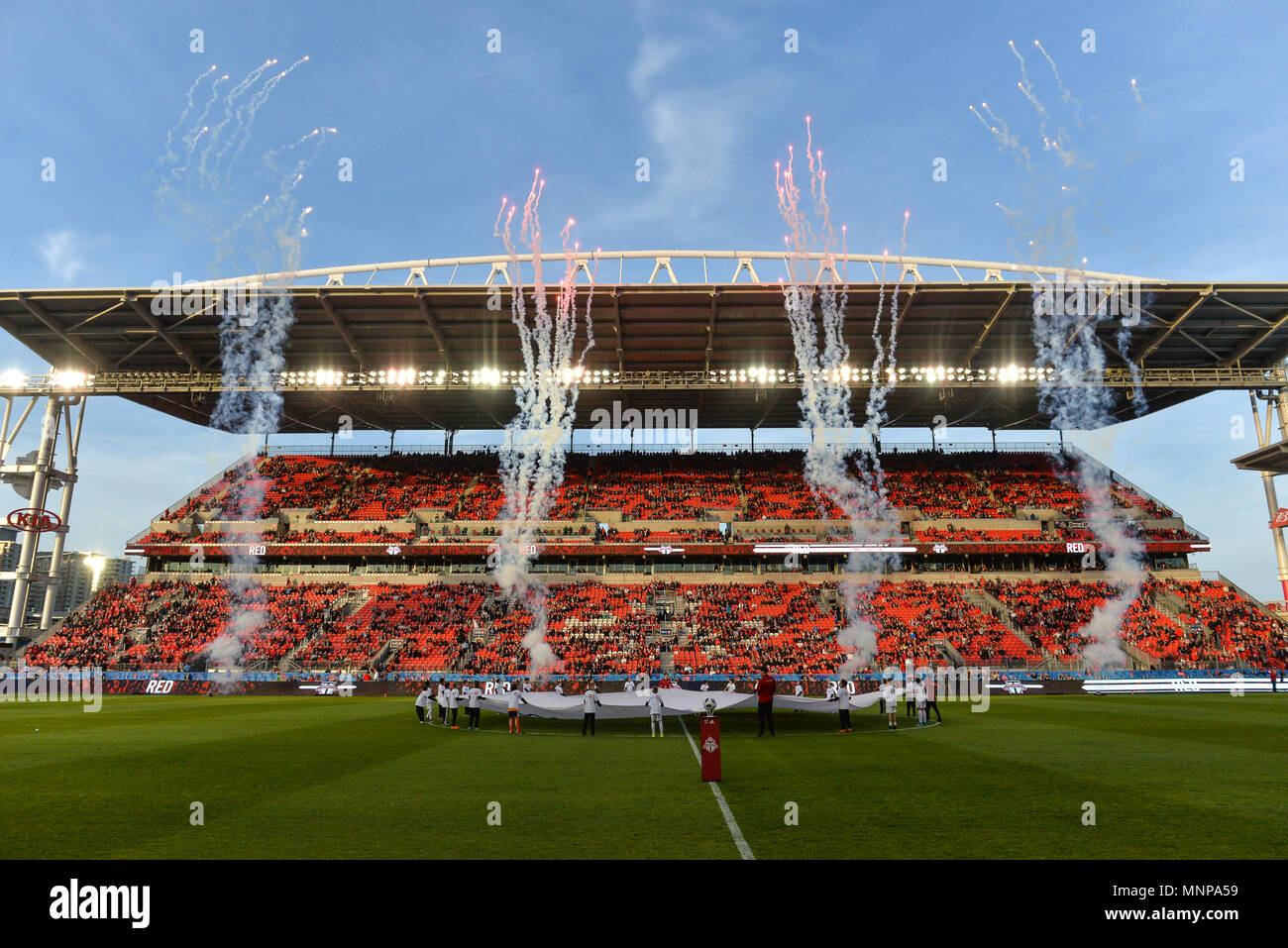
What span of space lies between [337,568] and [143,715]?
88.7 feet

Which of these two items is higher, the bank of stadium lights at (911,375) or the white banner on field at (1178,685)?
the bank of stadium lights at (911,375)

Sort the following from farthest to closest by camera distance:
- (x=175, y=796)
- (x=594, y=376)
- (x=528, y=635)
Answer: (x=594, y=376) < (x=528, y=635) < (x=175, y=796)

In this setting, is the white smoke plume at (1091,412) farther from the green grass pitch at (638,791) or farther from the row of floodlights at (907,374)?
the green grass pitch at (638,791)

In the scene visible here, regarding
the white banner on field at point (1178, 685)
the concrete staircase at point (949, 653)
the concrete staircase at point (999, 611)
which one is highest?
the concrete staircase at point (999, 611)

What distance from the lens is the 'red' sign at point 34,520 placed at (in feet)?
153

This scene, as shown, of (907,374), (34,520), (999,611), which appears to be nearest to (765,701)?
(999,611)

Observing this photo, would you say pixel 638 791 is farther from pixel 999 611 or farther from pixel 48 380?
pixel 48 380

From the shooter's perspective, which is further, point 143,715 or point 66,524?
point 66,524

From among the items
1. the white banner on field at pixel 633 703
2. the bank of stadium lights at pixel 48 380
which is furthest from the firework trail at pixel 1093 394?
the bank of stadium lights at pixel 48 380

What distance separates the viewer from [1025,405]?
2207 inches

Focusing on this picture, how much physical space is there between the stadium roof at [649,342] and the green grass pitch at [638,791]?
100 feet

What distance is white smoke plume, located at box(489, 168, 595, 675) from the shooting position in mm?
45562
